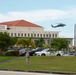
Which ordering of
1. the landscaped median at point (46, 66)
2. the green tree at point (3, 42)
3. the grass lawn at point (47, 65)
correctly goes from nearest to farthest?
1. the landscaped median at point (46, 66)
2. the grass lawn at point (47, 65)
3. the green tree at point (3, 42)

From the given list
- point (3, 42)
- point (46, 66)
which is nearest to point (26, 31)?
point (3, 42)

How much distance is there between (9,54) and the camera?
4797cm

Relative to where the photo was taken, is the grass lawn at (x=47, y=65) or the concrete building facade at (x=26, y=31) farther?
the concrete building facade at (x=26, y=31)

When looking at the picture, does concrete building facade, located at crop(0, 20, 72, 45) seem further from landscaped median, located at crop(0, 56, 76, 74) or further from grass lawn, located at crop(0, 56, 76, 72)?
landscaped median, located at crop(0, 56, 76, 74)

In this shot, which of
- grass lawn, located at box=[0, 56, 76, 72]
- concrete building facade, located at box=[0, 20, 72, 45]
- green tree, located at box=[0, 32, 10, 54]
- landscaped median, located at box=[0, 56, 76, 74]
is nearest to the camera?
landscaped median, located at box=[0, 56, 76, 74]

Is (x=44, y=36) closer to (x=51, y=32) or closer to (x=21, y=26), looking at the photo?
(x=51, y=32)

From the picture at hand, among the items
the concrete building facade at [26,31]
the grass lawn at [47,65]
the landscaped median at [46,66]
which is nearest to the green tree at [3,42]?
the landscaped median at [46,66]

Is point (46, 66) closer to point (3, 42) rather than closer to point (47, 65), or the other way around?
point (47, 65)

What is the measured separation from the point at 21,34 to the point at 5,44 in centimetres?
9500

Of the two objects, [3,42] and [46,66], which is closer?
[46,66]

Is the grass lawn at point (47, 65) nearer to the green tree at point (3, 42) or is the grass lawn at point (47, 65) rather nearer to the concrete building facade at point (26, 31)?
the green tree at point (3, 42)

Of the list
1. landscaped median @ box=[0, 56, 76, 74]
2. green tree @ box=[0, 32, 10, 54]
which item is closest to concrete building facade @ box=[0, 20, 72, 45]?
green tree @ box=[0, 32, 10, 54]

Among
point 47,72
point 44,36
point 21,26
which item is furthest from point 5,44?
point 21,26

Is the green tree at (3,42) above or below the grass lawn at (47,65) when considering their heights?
above
